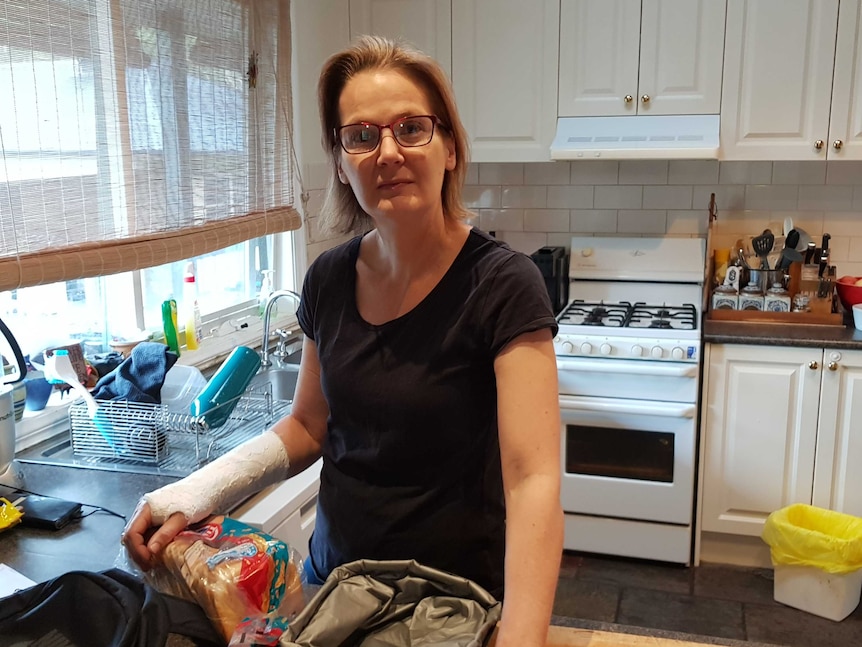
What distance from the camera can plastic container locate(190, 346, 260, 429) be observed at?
1.82 m

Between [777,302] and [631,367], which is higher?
[777,302]

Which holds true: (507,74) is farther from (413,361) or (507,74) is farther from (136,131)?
(413,361)

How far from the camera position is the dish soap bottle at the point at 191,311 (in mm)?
2525

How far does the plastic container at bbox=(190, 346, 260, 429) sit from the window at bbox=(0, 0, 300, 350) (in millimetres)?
387

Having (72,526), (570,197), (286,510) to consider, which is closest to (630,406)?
(570,197)

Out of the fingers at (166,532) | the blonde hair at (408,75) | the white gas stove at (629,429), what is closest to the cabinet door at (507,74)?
the white gas stove at (629,429)

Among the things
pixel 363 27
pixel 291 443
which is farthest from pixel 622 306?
pixel 291 443

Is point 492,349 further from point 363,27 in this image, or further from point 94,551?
point 363,27

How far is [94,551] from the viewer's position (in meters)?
1.41

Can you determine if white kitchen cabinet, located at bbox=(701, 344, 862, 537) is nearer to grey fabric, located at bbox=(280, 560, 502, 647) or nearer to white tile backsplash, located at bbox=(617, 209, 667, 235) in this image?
white tile backsplash, located at bbox=(617, 209, 667, 235)

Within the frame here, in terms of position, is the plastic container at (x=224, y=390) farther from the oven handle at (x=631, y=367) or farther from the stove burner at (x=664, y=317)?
the stove burner at (x=664, y=317)

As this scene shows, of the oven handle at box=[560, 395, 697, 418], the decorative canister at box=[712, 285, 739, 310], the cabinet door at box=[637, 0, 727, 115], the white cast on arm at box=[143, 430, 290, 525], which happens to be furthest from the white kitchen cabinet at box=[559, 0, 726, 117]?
the white cast on arm at box=[143, 430, 290, 525]

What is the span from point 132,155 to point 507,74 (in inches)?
62.3

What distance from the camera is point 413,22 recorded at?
3215 millimetres
